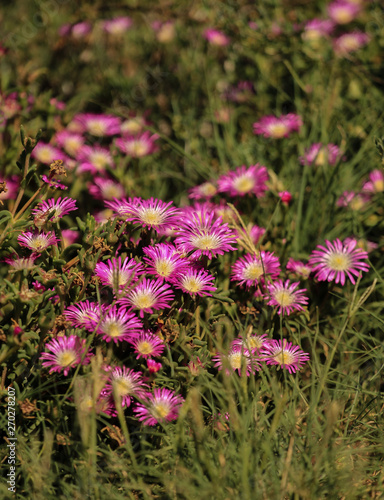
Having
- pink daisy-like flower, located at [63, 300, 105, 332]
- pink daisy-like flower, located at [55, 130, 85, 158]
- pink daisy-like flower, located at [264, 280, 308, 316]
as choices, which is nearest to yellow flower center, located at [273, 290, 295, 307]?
pink daisy-like flower, located at [264, 280, 308, 316]

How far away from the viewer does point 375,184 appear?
213cm

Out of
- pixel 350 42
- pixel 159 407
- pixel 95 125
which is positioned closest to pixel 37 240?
pixel 159 407

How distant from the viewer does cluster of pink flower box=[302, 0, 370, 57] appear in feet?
9.04

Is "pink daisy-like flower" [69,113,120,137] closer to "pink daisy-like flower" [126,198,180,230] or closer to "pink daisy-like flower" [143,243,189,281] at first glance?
"pink daisy-like flower" [126,198,180,230]

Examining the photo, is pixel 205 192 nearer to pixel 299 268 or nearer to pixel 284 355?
pixel 299 268

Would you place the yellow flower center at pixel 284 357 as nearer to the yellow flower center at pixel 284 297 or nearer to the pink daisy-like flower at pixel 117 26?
the yellow flower center at pixel 284 297

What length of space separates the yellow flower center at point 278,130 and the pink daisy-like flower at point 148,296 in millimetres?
1082

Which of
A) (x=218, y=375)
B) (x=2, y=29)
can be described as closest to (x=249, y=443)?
(x=218, y=375)

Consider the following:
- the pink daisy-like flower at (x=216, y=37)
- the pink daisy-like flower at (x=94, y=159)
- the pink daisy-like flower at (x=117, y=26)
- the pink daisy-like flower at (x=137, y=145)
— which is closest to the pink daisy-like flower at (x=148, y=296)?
the pink daisy-like flower at (x=94, y=159)

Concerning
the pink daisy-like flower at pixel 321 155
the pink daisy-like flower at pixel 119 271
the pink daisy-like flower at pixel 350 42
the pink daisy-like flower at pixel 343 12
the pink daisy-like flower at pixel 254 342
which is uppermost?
the pink daisy-like flower at pixel 343 12

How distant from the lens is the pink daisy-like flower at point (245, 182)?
6.48 feet

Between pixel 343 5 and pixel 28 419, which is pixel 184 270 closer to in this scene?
pixel 28 419

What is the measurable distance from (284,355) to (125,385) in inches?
17.6

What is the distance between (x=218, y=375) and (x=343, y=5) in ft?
7.46
